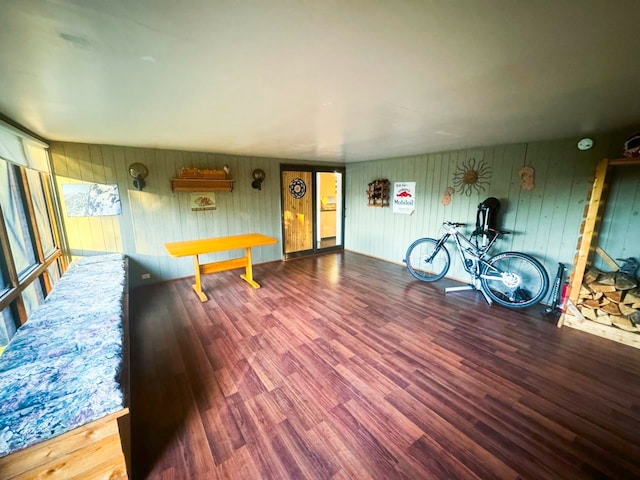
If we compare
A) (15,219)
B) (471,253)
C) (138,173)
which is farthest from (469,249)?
(15,219)

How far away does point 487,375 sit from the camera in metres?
2.17

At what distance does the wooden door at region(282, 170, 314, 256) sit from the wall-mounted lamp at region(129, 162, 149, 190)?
2506 mm

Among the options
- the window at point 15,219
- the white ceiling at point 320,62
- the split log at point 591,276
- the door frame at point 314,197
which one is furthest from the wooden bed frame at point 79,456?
the door frame at point 314,197

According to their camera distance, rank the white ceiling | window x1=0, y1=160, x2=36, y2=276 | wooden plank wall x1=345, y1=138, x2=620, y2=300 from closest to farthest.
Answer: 1. the white ceiling
2. window x1=0, y1=160, x2=36, y2=276
3. wooden plank wall x1=345, y1=138, x2=620, y2=300

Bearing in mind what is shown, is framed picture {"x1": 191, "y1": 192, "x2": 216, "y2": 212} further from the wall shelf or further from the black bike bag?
the black bike bag

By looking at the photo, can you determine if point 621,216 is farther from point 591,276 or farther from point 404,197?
point 404,197

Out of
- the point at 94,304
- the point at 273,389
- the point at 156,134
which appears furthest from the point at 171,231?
the point at 273,389

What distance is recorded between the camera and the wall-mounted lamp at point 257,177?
4.95 m

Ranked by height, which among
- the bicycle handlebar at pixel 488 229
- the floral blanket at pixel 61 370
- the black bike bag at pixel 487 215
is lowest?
the floral blanket at pixel 61 370

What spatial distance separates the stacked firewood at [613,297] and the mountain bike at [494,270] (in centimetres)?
43

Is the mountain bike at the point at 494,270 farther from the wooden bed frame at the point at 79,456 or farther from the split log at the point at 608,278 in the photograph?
the wooden bed frame at the point at 79,456

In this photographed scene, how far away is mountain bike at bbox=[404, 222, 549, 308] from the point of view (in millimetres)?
3416

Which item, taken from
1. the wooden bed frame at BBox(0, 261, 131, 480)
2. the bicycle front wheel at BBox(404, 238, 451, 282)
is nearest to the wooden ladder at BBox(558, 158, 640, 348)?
the bicycle front wheel at BBox(404, 238, 451, 282)

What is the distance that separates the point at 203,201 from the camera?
15.0 feet
